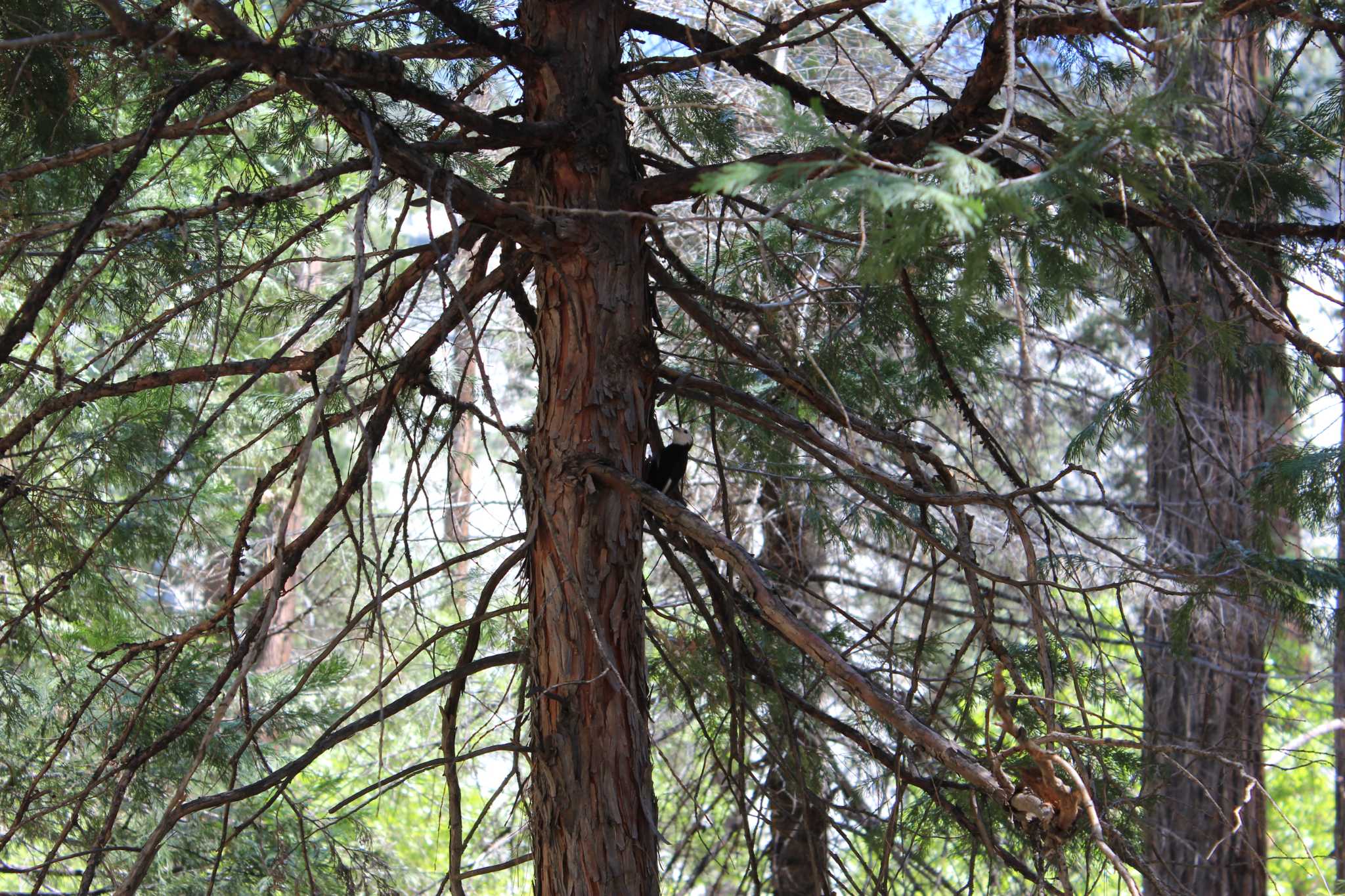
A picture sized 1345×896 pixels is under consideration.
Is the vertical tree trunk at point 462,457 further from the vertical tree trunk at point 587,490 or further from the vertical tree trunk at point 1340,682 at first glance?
the vertical tree trunk at point 1340,682

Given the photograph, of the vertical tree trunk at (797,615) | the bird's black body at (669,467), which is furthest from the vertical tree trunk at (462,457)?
the vertical tree trunk at (797,615)

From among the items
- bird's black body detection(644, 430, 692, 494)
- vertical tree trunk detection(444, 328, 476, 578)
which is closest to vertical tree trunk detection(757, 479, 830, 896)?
bird's black body detection(644, 430, 692, 494)

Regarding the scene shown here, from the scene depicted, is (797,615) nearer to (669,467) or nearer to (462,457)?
(462,457)

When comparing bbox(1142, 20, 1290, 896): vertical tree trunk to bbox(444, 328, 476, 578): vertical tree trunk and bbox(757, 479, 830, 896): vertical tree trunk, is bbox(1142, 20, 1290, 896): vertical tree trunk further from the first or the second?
bbox(444, 328, 476, 578): vertical tree trunk

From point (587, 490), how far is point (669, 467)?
565 mm

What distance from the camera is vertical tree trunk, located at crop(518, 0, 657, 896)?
91.1 inches

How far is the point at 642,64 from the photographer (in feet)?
8.72

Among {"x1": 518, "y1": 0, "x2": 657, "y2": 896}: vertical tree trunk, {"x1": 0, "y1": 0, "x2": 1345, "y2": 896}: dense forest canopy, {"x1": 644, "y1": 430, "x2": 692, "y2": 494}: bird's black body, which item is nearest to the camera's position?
{"x1": 0, "y1": 0, "x2": 1345, "y2": 896}: dense forest canopy

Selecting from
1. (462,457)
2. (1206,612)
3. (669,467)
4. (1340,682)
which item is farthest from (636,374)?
(1340,682)

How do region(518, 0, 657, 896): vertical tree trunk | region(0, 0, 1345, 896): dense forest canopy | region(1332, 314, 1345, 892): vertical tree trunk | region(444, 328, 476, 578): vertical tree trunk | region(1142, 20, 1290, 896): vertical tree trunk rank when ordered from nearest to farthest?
1. region(0, 0, 1345, 896): dense forest canopy
2. region(518, 0, 657, 896): vertical tree trunk
3. region(1332, 314, 1345, 892): vertical tree trunk
4. region(444, 328, 476, 578): vertical tree trunk
5. region(1142, 20, 1290, 896): vertical tree trunk

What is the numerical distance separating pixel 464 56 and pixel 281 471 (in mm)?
1117

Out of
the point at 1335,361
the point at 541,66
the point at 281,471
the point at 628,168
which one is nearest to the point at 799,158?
the point at 628,168

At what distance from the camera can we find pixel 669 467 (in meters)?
3.00

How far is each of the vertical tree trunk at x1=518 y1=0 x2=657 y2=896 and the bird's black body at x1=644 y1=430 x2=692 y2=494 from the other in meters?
0.36
